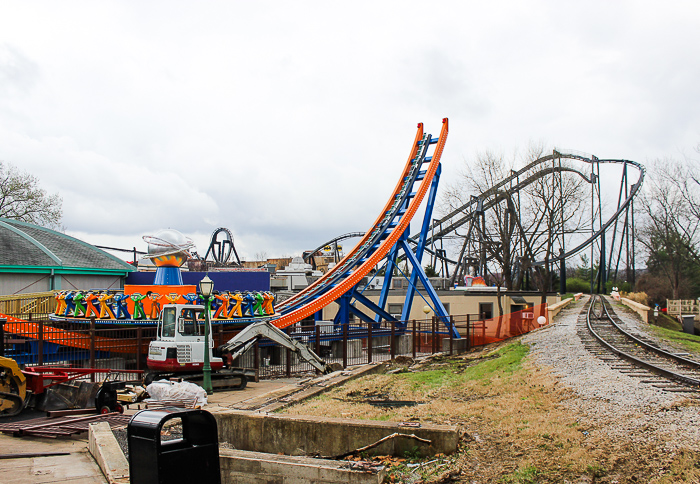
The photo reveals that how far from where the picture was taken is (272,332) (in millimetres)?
16562

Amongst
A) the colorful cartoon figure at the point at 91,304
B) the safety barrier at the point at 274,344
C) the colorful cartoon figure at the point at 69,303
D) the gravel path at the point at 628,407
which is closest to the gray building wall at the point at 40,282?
the safety barrier at the point at 274,344

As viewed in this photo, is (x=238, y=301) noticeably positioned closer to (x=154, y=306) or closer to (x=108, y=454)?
(x=154, y=306)

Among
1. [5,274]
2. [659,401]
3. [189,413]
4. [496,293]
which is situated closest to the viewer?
[189,413]

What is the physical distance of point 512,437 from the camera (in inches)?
299

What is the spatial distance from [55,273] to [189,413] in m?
23.2

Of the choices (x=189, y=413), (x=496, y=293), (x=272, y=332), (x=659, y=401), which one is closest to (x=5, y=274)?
(x=272, y=332)

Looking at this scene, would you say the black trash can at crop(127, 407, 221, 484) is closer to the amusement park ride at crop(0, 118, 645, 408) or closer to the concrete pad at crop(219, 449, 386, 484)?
the concrete pad at crop(219, 449, 386, 484)

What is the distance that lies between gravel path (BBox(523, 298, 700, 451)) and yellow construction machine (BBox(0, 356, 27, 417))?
383 inches

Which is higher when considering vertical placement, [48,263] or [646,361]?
[48,263]

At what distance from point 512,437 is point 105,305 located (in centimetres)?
1407

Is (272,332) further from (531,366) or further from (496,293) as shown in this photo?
(496,293)

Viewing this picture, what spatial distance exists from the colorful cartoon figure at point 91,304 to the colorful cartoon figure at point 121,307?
621mm

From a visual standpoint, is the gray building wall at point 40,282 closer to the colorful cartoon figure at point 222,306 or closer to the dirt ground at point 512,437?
the colorful cartoon figure at point 222,306

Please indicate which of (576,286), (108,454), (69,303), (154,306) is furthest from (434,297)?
(576,286)
